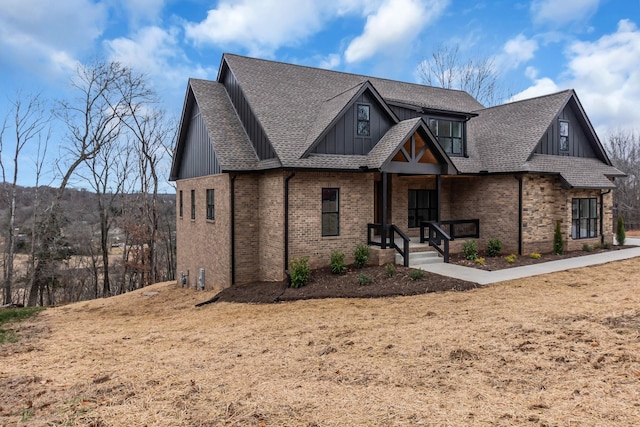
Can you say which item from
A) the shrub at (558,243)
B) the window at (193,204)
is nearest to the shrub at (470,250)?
the shrub at (558,243)

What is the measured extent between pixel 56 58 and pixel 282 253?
22175mm

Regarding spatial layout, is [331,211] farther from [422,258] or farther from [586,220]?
[586,220]

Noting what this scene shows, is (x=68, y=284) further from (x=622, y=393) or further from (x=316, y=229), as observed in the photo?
(x=622, y=393)

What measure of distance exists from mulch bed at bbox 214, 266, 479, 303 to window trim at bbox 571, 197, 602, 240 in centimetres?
911

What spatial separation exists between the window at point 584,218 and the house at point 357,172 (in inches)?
2.0

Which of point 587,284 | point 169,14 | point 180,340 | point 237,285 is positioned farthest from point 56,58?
point 587,284

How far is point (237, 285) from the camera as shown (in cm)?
1417

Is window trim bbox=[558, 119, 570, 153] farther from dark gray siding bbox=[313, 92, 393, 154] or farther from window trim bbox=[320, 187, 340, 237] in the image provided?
window trim bbox=[320, 187, 340, 237]

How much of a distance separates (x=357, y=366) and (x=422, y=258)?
933 cm

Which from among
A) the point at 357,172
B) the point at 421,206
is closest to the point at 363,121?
the point at 357,172

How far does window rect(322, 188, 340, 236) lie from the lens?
1393cm

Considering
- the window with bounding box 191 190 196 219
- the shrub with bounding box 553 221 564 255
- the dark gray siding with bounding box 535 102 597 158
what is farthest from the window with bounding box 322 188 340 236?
the dark gray siding with bounding box 535 102 597 158

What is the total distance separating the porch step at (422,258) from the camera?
1403cm

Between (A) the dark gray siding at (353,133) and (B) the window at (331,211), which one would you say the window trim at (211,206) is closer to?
(B) the window at (331,211)
